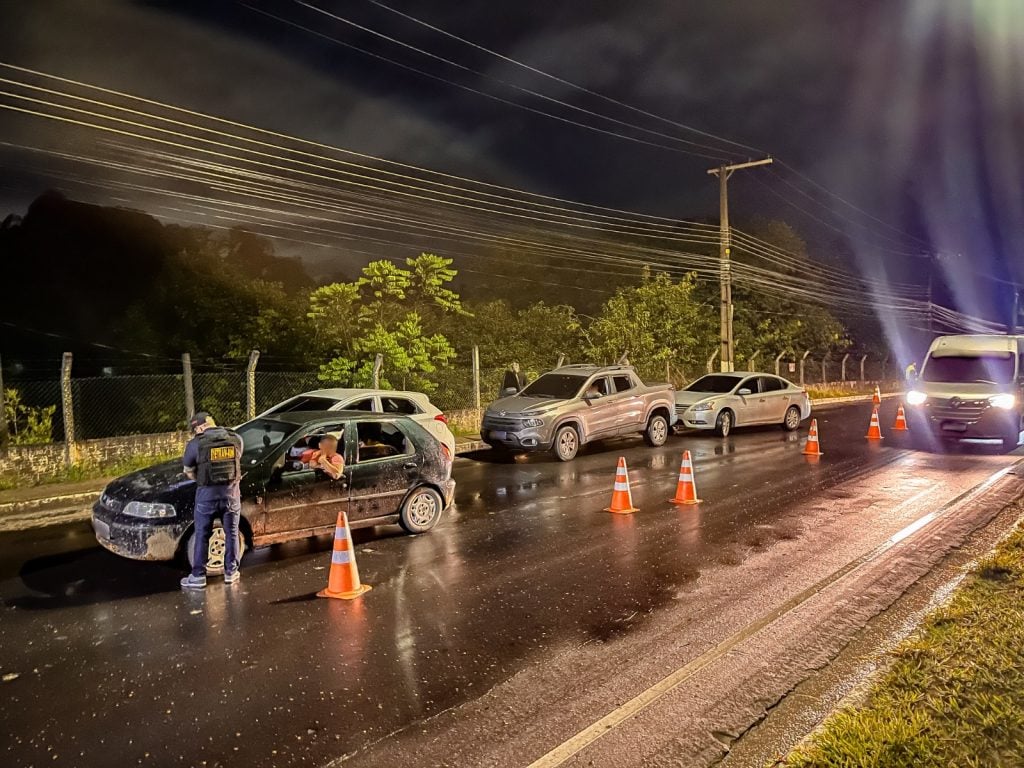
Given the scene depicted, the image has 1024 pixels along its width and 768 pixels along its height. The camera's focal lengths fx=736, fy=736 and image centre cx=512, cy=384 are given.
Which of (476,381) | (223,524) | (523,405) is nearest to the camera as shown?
(223,524)

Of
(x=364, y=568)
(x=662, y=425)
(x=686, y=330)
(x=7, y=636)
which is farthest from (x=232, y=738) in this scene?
(x=686, y=330)

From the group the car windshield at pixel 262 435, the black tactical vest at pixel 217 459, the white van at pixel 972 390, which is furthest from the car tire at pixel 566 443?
the black tactical vest at pixel 217 459

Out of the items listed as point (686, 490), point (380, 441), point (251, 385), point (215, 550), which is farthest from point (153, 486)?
point (251, 385)

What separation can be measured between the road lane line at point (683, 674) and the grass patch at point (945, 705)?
88 centimetres

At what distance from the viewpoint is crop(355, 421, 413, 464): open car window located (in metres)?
7.97

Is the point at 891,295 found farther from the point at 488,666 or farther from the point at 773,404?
the point at 488,666

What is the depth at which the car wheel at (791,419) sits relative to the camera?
18530 millimetres

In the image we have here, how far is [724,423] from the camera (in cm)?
1709

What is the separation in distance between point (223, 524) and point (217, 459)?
606 mm

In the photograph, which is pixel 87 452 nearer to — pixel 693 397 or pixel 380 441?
pixel 380 441

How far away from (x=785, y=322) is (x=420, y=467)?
33.0m

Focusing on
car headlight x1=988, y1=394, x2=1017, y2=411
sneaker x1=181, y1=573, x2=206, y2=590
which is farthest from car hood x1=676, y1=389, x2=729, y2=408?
sneaker x1=181, y1=573, x2=206, y2=590

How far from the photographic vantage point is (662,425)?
16.0 metres

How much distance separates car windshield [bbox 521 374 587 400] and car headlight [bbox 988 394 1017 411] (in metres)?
7.94
